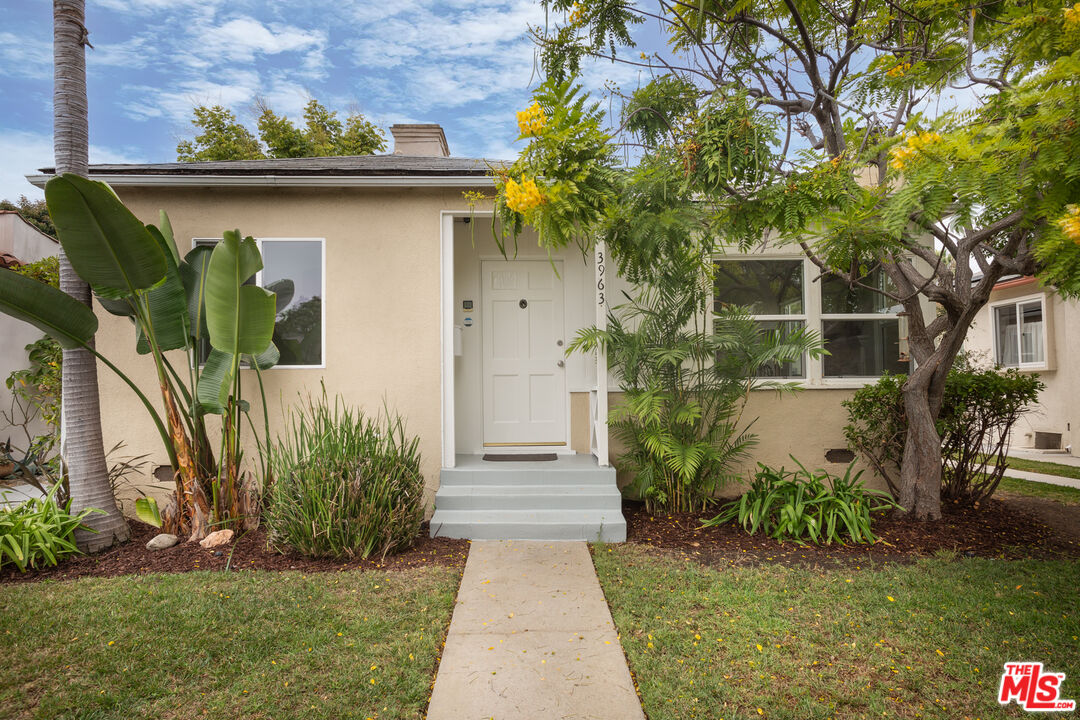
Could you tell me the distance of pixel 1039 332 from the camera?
443 inches

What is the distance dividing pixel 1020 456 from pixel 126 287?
1404 centimetres

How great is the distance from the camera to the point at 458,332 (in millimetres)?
6492

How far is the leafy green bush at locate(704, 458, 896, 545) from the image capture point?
203 inches

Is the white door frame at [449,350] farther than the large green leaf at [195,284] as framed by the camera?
Yes

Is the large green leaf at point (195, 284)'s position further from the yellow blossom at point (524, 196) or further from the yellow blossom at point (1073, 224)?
the yellow blossom at point (1073, 224)

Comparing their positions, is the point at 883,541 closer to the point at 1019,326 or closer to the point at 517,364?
the point at 517,364

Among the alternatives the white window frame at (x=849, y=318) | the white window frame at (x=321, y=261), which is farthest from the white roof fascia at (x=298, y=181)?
the white window frame at (x=849, y=318)

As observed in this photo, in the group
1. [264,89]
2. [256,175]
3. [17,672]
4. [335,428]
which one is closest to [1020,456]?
[335,428]

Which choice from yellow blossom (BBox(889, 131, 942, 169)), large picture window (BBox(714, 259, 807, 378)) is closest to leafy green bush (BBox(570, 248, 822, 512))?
large picture window (BBox(714, 259, 807, 378))

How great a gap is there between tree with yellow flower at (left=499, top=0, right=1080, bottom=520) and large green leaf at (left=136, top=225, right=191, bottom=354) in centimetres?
348

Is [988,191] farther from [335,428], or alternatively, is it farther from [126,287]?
[126,287]

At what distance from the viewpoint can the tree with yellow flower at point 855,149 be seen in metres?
2.61

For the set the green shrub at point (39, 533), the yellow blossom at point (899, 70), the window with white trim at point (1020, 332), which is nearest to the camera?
the green shrub at point (39, 533)

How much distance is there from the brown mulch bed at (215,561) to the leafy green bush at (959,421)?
4.50m
